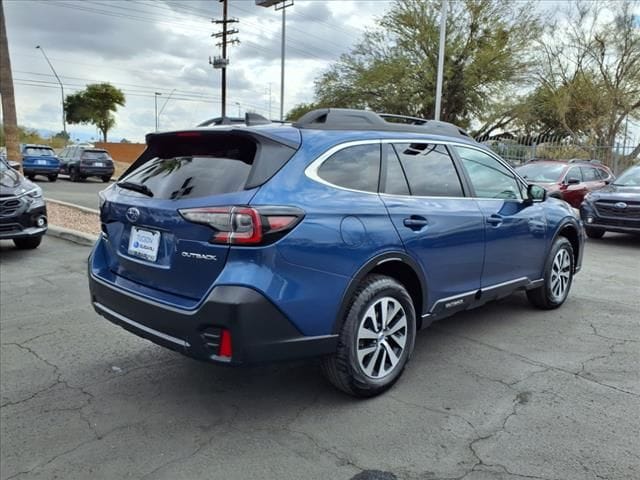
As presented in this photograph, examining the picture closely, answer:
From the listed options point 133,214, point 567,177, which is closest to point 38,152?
point 567,177

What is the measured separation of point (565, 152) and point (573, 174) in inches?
397

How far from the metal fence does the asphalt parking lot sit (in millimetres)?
17345

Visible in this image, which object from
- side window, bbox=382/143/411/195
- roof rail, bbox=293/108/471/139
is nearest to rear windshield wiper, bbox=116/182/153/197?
roof rail, bbox=293/108/471/139

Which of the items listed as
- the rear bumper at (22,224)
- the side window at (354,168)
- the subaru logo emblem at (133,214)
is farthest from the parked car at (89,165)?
the side window at (354,168)

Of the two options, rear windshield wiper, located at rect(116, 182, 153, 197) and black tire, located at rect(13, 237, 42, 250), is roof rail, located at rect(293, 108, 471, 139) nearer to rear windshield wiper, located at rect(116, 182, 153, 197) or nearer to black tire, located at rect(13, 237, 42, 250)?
rear windshield wiper, located at rect(116, 182, 153, 197)

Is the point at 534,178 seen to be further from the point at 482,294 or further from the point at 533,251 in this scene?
the point at 482,294

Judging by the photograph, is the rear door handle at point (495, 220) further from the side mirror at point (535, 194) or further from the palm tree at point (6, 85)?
the palm tree at point (6, 85)

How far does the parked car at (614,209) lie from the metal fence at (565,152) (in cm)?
1038

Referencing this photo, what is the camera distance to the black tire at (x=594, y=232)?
1021 centimetres

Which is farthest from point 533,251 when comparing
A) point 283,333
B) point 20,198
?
point 20,198

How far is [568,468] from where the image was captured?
2732mm

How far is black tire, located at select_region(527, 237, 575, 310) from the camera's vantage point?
17.1 ft

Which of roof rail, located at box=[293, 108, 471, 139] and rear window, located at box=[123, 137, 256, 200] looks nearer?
rear window, located at box=[123, 137, 256, 200]

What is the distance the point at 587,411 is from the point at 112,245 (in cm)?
318
